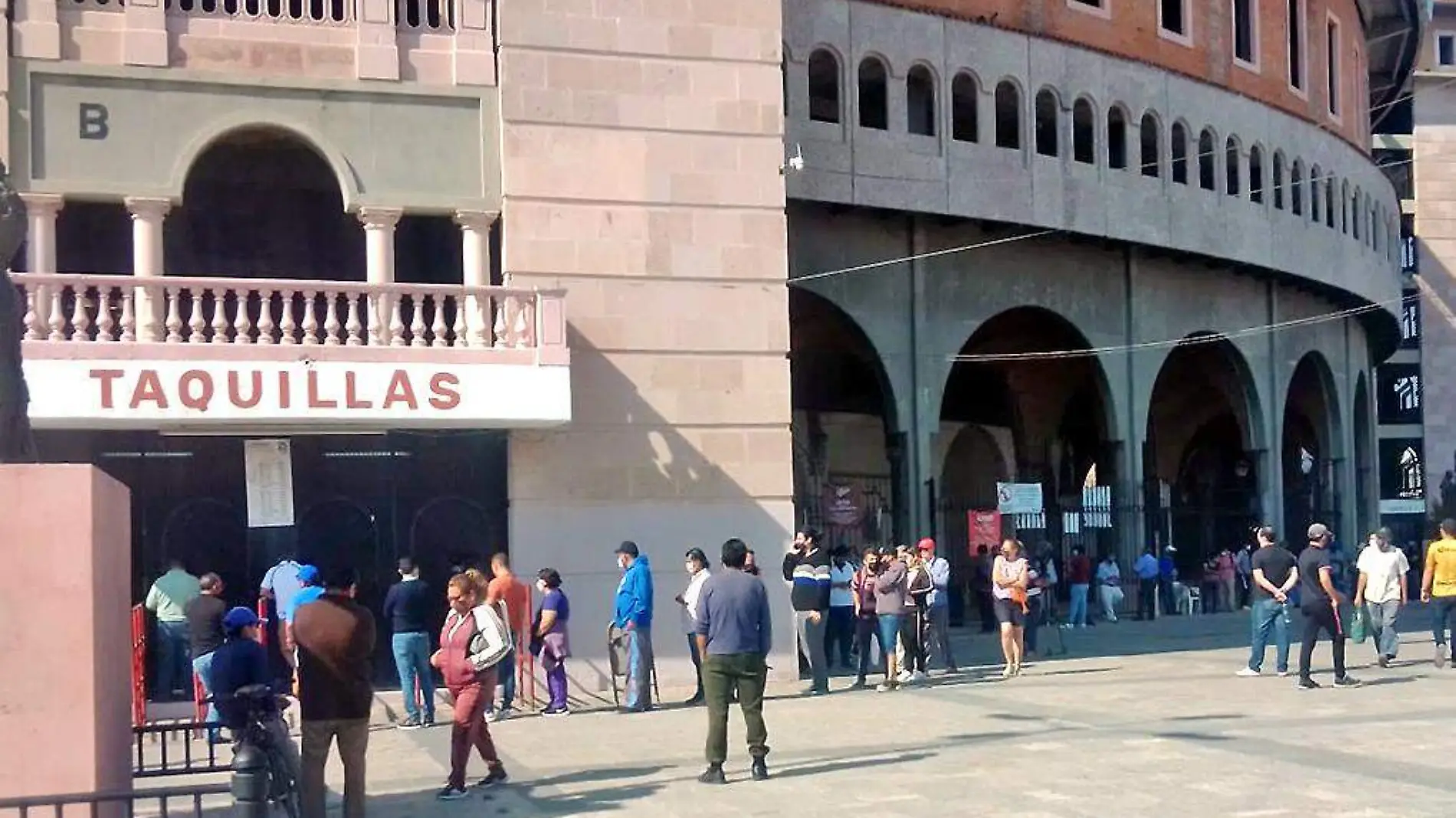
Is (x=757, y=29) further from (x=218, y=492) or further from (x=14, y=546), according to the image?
(x=14, y=546)

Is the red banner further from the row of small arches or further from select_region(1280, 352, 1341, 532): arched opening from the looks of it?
select_region(1280, 352, 1341, 532): arched opening

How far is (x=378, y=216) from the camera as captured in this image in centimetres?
1839

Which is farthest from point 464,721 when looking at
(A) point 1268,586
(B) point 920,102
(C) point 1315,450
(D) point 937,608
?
(C) point 1315,450

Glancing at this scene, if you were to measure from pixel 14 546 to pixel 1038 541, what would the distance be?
88.2 feet

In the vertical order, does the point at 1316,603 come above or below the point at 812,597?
below

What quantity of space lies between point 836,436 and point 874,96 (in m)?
11.8

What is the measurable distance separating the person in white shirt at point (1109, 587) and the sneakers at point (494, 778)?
22844mm

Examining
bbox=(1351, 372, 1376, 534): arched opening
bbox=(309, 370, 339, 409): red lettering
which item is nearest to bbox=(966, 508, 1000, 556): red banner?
bbox=(309, 370, 339, 409): red lettering

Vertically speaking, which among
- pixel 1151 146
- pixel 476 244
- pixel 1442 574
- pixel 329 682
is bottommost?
pixel 1442 574

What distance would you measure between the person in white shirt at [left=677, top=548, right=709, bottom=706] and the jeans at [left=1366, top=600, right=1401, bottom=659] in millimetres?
7969

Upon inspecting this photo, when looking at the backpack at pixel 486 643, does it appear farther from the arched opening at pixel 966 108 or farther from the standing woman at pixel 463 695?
the arched opening at pixel 966 108

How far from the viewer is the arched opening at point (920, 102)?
29.0 meters

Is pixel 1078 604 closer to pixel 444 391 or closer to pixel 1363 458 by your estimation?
pixel 444 391

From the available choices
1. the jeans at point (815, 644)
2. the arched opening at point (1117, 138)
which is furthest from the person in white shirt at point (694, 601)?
the arched opening at point (1117, 138)
